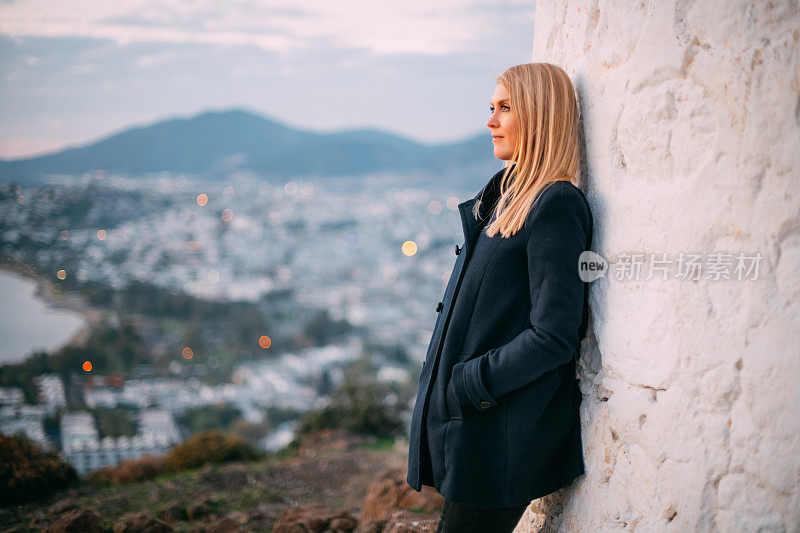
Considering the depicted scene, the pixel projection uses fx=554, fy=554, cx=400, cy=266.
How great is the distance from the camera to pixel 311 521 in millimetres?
3068

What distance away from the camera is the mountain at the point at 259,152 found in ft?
55.7

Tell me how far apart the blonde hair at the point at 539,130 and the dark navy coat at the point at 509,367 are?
0.09 meters

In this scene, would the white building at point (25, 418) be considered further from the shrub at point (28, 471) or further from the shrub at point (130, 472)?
the shrub at point (28, 471)

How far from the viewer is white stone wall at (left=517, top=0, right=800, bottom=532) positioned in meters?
1.16

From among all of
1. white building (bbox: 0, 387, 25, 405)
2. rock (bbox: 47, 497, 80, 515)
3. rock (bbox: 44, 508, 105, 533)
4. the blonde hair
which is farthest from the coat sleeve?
white building (bbox: 0, 387, 25, 405)

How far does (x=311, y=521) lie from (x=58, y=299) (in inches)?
344

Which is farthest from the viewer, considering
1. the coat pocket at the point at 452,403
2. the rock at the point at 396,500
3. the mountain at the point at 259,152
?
the mountain at the point at 259,152

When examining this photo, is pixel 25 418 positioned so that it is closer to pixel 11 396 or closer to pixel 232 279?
pixel 11 396

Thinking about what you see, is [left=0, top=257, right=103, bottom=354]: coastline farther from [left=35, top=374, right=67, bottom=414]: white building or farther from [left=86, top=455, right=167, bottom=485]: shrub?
[left=86, top=455, right=167, bottom=485]: shrub

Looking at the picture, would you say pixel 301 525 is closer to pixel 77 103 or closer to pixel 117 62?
pixel 77 103

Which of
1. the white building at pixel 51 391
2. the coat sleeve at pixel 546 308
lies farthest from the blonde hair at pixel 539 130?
the white building at pixel 51 391

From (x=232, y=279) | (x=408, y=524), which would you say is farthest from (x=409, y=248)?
(x=408, y=524)

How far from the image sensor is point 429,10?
1136 centimetres

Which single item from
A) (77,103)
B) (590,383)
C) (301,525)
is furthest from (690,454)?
(77,103)
